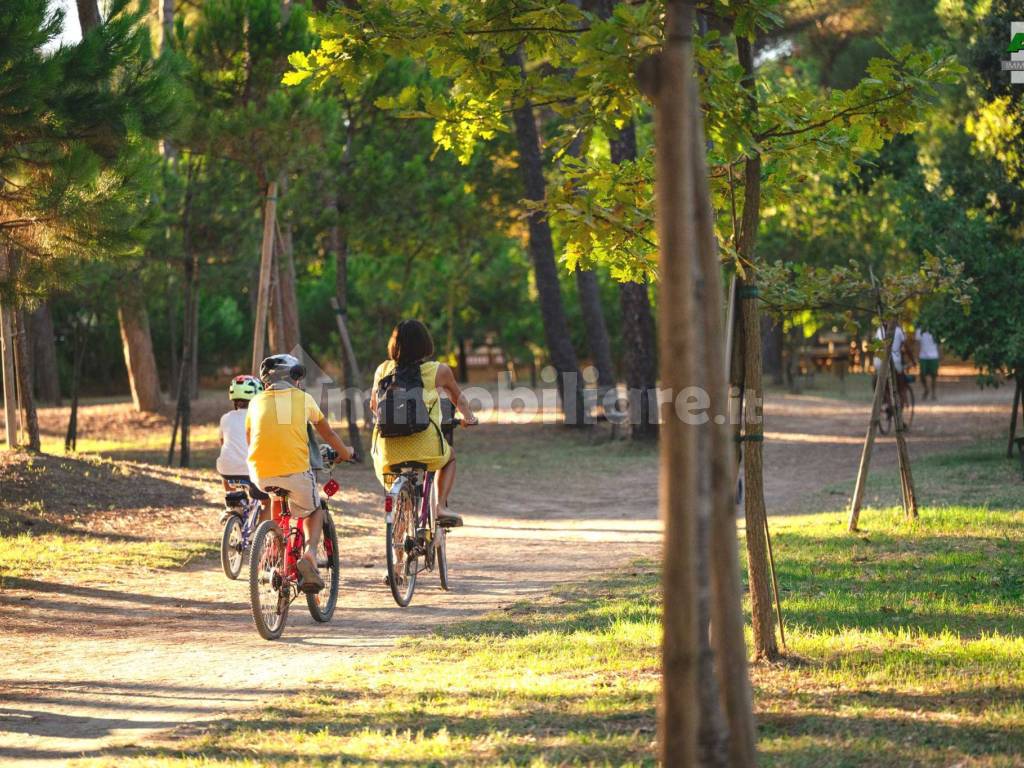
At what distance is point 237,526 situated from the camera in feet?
35.3

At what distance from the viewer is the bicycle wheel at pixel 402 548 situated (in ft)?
30.2

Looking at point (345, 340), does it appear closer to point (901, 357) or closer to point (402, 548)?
point (901, 357)

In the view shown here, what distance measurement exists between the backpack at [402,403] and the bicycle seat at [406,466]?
24cm

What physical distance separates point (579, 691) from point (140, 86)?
6.54 meters

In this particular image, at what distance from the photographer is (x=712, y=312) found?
4715mm

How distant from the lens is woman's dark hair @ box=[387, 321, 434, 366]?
30.0 ft

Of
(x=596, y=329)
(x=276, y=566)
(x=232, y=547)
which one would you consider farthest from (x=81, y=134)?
(x=596, y=329)

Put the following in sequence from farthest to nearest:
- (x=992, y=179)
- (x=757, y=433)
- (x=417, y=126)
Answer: (x=417, y=126) < (x=992, y=179) < (x=757, y=433)

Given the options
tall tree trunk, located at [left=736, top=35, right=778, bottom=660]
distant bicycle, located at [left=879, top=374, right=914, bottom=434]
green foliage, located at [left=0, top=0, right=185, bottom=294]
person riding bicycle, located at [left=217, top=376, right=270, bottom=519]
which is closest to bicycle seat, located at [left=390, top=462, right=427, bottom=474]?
person riding bicycle, located at [left=217, top=376, right=270, bottom=519]

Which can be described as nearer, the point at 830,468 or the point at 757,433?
the point at 757,433

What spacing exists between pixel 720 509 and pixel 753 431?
177 centimetres

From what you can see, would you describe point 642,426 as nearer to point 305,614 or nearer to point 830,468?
point 830,468

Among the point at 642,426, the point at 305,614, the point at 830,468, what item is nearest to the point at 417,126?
the point at 642,426

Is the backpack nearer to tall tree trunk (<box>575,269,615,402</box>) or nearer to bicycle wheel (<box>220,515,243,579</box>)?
bicycle wheel (<box>220,515,243,579</box>)
